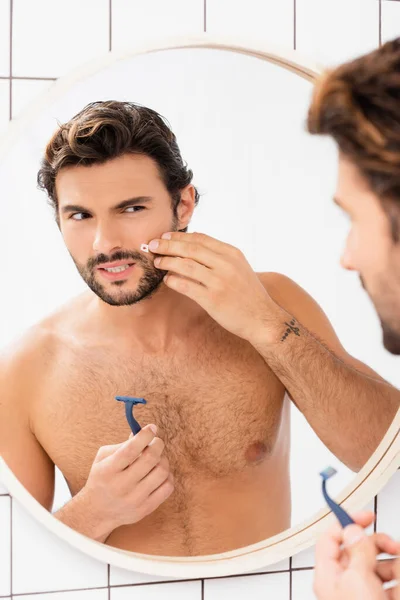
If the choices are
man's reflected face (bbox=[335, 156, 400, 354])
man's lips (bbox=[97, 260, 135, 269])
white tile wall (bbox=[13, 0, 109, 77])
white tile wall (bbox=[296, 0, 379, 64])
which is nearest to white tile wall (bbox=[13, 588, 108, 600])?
man's lips (bbox=[97, 260, 135, 269])

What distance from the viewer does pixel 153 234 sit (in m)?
1.07

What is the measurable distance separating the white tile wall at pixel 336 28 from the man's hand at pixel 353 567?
27.9 inches

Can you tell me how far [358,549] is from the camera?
782mm

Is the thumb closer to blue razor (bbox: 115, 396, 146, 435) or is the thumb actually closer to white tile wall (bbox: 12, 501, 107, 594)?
blue razor (bbox: 115, 396, 146, 435)

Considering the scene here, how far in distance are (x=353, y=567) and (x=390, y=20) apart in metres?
0.84

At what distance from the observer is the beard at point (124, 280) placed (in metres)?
1.06

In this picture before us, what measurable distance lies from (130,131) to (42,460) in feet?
1.54

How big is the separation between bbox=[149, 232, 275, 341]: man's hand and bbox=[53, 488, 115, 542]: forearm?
319 mm

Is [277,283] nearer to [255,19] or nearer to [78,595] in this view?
[255,19]

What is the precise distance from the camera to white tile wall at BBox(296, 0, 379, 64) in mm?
1177

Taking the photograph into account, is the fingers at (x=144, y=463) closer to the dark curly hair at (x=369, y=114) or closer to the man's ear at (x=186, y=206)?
the man's ear at (x=186, y=206)

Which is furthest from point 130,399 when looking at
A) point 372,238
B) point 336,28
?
point 336,28

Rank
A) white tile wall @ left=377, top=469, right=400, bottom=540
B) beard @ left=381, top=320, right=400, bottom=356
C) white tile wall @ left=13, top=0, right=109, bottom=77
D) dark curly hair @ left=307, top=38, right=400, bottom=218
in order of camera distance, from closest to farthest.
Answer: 1. dark curly hair @ left=307, top=38, right=400, bottom=218
2. beard @ left=381, top=320, right=400, bottom=356
3. white tile wall @ left=13, top=0, right=109, bottom=77
4. white tile wall @ left=377, top=469, right=400, bottom=540

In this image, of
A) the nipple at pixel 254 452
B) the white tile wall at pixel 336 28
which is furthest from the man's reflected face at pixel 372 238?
the white tile wall at pixel 336 28
